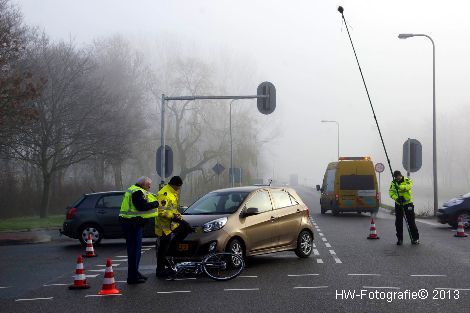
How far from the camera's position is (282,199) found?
14906mm

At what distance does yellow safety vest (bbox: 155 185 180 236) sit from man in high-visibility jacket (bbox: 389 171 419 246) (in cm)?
751

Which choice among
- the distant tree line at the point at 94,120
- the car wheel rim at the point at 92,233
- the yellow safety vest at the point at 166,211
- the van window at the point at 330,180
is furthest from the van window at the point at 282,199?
the van window at the point at 330,180

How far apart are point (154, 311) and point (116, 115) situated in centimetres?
2950

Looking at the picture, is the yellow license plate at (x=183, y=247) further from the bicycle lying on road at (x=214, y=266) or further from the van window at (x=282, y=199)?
the van window at (x=282, y=199)

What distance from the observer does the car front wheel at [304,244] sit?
1476 centimetres

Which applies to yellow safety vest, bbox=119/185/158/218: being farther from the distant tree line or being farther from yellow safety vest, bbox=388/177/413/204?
the distant tree line

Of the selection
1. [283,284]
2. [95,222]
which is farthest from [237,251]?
[95,222]

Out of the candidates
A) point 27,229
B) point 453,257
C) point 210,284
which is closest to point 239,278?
point 210,284

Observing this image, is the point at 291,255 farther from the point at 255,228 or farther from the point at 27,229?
the point at 27,229

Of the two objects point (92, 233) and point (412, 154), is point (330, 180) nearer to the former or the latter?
point (412, 154)

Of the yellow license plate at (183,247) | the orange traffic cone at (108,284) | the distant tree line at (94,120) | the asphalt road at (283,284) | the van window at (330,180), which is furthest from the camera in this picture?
the van window at (330,180)

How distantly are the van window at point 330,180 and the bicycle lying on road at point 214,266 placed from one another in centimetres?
2068

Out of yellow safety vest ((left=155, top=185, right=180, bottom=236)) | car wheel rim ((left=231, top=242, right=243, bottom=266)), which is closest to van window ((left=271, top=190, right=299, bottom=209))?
car wheel rim ((left=231, top=242, right=243, bottom=266))

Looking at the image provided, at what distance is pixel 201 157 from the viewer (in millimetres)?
54812
